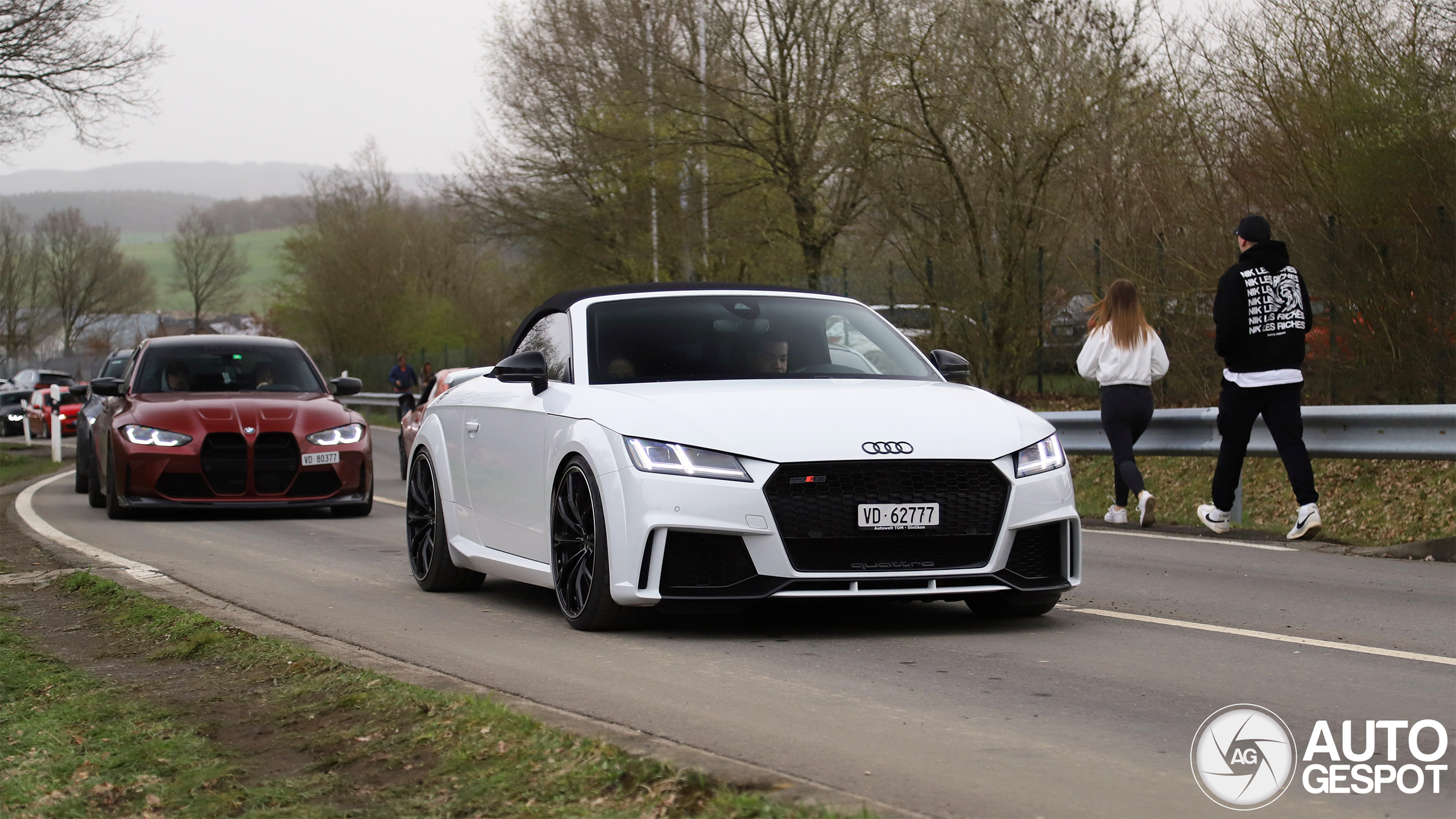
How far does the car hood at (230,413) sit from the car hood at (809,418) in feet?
26.2

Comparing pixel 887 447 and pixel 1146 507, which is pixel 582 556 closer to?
pixel 887 447

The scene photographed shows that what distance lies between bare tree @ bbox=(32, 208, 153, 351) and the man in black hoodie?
120m

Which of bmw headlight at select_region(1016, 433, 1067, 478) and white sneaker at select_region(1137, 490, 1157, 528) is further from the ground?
bmw headlight at select_region(1016, 433, 1067, 478)

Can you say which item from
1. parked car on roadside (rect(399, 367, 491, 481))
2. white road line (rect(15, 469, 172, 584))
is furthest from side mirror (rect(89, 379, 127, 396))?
parked car on roadside (rect(399, 367, 491, 481))

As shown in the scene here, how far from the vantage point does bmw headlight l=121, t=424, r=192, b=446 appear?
15062 mm

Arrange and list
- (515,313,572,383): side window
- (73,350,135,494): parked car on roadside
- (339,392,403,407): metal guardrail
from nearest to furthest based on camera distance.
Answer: (515,313,572,383): side window, (73,350,135,494): parked car on roadside, (339,392,403,407): metal guardrail

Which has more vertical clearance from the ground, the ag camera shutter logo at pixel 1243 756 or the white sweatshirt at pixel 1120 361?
the white sweatshirt at pixel 1120 361

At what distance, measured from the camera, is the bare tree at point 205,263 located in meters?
123

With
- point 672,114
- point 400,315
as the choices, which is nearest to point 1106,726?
point 672,114

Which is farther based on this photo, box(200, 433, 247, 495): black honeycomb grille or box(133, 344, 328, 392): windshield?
box(133, 344, 328, 392): windshield

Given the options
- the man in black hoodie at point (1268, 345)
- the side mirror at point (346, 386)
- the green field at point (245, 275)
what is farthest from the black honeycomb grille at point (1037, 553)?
the green field at point (245, 275)

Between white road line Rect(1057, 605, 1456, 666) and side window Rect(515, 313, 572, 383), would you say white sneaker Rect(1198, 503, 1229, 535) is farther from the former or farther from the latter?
side window Rect(515, 313, 572, 383)

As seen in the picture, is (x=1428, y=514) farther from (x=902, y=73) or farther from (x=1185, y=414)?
(x=902, y=73)

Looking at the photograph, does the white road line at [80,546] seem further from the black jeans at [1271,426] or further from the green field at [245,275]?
the green field at [245,275]
